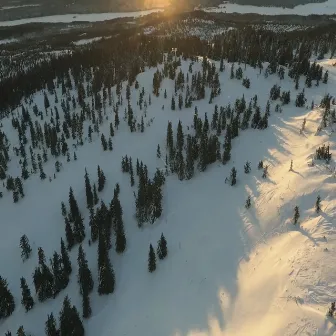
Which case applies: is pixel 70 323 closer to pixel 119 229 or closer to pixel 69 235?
pixel 119 229

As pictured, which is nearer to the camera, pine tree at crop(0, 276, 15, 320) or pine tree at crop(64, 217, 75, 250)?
pine tree at crop(0, 276, 15, 320)

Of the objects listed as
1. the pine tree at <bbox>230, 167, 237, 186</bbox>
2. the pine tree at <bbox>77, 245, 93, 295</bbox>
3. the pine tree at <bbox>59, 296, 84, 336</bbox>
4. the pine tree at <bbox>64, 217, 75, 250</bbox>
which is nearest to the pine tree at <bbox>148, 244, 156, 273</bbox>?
the pine tree at <bbox>77, 245, 93, 295</bbox>

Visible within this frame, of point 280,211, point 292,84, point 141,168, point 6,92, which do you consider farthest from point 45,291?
point 6,92

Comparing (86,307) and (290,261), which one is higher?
(290,261)

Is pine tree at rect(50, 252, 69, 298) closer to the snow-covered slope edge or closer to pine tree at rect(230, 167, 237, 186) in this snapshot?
the snow-covered slope edge

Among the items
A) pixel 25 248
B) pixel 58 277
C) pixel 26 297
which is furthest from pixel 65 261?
pixel 25 248

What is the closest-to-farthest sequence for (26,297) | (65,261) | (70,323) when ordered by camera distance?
(70,323) < (26,297) < (65,261)

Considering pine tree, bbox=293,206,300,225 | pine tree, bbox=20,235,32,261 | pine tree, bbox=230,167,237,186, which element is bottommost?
pine tree, bbox=20,235,32,261

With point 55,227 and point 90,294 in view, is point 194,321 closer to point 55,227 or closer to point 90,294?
point 90,294
